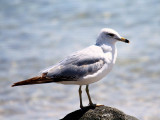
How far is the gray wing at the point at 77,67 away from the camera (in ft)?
17.0

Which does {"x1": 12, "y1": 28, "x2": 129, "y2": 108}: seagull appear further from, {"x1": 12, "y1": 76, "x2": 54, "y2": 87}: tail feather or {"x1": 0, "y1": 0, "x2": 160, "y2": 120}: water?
{"x1": 0, "y1": 0, "x2": 160, "y2": 120}: water

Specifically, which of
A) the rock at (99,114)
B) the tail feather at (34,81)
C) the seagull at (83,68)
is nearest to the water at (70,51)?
the rock at (99,114)

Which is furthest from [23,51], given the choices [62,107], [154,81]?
[154,81]

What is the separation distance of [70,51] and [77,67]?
4.70m

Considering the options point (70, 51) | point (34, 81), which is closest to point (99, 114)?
point (34, 81)

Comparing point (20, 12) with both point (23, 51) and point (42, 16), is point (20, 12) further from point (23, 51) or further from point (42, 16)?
point (23, 51)

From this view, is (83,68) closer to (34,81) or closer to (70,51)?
(34,81)

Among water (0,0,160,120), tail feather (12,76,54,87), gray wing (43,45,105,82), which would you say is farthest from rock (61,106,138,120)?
water (0,0,160,120)

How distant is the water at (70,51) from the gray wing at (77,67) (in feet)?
7.81

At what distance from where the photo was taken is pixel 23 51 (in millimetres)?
10195

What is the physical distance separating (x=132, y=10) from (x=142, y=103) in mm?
5104

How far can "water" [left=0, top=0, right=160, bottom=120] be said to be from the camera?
7.93 metres

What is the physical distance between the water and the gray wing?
2.38m

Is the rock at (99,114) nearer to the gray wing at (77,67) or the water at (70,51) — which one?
the gray wing at (77,67)
